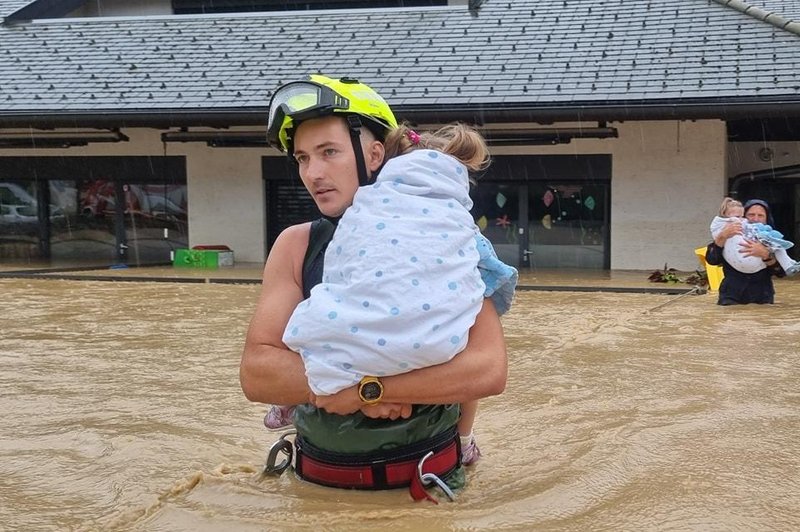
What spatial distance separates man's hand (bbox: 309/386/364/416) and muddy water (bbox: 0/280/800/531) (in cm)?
41

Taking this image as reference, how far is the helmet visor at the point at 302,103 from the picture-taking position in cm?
236

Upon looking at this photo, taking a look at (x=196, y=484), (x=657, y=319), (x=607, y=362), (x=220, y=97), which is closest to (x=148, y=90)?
(x=220, y=97)

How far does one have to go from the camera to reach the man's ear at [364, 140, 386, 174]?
8.18ft

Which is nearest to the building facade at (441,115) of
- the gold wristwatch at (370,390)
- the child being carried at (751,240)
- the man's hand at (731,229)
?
the child being carried at (751,240)

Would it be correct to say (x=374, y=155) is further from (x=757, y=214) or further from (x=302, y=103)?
(x=757, y=214)

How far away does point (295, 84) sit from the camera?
8.04 ft

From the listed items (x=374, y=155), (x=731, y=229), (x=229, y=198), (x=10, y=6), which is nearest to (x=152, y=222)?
(x=229, y=198)

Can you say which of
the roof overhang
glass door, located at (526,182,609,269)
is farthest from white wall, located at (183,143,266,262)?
glass door, located at (526,182,609,269)

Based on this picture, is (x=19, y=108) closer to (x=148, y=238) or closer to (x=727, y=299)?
(x=148, y=238)

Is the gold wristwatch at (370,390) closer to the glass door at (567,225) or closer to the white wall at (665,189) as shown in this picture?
the white wall at (665,189)

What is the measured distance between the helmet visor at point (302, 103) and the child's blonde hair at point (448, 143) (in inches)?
9.6

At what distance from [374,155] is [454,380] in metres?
0.77

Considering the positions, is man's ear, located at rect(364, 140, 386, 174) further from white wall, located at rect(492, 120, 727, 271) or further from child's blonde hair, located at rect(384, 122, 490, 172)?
white wall, located at rect(492, 120, 727, 271)

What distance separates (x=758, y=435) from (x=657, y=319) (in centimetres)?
400
